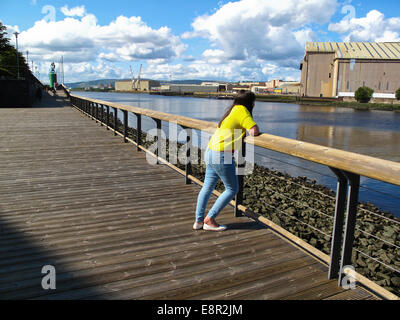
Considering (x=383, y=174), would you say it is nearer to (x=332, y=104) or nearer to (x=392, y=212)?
(x=392, y=212)

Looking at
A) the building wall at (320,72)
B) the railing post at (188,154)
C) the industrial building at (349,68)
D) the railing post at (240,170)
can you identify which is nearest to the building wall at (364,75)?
the industrial building at (349,68)

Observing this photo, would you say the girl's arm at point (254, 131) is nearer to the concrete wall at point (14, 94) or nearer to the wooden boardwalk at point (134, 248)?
the wooden boardwalk at point (134, 248)

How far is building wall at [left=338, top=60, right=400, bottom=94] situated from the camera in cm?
8731

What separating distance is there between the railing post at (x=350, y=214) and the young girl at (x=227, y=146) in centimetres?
101

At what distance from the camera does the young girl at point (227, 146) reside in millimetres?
3234

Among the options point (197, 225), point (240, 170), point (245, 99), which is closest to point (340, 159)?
point (245, 99)

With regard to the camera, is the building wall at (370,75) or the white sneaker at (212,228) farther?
the building wall at (370,75)

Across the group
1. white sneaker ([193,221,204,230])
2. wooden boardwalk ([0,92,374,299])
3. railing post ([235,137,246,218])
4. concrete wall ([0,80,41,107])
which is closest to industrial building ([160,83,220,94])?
concrete wall ([0,80,41,107])

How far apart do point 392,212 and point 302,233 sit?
4602mm

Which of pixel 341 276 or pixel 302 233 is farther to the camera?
pixel 302 233

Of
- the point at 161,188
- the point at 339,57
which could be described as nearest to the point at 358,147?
the point at 161,188

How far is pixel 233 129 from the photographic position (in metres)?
3.30
